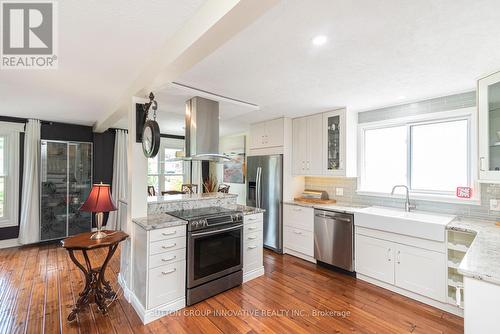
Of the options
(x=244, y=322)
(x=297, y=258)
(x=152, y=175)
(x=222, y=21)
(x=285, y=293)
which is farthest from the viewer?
(x=152, y=175)

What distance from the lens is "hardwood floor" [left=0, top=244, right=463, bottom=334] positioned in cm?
209

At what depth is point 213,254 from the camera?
2627 millimetres

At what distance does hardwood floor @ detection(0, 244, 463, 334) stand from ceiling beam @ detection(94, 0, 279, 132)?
2.24 metres

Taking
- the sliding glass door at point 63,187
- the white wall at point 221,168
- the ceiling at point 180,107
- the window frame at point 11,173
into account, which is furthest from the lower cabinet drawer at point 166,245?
the window frame at point 11,173

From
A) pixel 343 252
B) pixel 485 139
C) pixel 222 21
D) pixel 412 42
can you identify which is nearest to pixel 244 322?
pixel 343 252

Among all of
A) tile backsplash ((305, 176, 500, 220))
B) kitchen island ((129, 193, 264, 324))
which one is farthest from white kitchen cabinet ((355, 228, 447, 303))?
kitchen island ((129, 193, 264, 324))

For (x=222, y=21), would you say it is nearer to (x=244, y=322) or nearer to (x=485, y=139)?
(x=244, y=322)

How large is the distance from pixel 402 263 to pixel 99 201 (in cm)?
340

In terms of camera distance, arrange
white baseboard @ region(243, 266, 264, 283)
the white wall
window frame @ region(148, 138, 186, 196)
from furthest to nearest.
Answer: window frame @ region(148, 138, 186, 196)
the white wall
white baseboard @ region(243, 266, 264, 283)

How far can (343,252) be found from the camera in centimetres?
317

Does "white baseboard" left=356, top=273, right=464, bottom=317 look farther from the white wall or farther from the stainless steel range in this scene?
the white wall

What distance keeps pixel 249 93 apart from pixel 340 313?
2.58 meters

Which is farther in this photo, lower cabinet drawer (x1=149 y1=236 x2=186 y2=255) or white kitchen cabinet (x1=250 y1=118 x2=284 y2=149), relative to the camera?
white kitchen cabinet (x1=250 y1=118 x2=284 y2=149)

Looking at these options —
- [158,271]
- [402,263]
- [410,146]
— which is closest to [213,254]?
[158,271]
